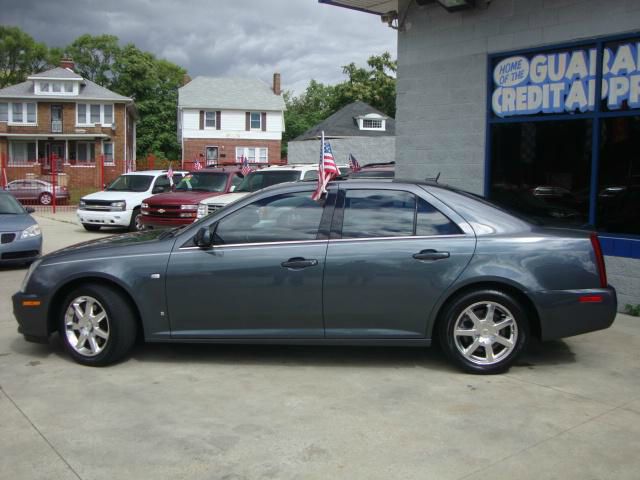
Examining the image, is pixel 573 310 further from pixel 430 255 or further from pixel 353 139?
pixel 353 139

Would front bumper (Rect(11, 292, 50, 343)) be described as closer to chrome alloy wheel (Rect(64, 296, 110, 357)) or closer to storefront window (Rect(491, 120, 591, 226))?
chrome alloy wheel (Rect(64, 296, 110, 357))

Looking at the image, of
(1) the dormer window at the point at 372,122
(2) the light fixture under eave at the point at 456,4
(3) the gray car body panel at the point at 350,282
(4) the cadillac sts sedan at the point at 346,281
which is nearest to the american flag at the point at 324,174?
(4) the cadillac sts sedan at the point at 346,281

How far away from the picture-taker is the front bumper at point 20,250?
423 inches

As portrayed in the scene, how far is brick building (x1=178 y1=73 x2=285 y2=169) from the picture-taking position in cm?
5506

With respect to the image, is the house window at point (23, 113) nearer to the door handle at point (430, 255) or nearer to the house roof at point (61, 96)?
the house roof at point (61, 96)

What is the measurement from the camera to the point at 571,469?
3867mm

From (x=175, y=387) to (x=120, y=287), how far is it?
103 cm

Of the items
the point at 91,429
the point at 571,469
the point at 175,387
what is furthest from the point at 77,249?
the point at 571,469

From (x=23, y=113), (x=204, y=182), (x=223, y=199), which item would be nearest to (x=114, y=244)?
(x=223, y=199)

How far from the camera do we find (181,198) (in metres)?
14.5

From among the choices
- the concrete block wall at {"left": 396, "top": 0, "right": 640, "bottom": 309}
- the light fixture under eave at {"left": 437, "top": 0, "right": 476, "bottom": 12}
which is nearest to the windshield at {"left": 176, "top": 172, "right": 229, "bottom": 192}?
the concrete block wall at {"left": 396, "top": 0, "right": 640, "bottom": 309}

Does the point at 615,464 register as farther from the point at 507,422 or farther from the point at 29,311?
the point at 29,311

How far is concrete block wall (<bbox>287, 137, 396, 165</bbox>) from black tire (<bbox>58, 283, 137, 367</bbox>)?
1385 inches

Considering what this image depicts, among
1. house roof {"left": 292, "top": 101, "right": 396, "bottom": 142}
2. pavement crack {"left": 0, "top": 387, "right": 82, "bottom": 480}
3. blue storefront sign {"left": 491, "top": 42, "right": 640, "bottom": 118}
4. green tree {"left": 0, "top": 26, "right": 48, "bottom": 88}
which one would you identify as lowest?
pavement crack {"left": 0, "top": 387, "right": 82, "bottom": 480}
